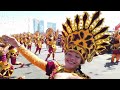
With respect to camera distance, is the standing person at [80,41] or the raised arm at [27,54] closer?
the standing person at [80,41]

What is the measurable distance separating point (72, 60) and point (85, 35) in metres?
0.20

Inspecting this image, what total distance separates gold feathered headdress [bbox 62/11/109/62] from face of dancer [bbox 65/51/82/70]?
0.10ft

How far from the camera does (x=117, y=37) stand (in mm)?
8352

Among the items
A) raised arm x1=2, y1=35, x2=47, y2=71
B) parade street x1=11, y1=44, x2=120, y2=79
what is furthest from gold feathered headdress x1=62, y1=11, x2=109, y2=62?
parade street x1=11, y1=44, x2=120, y2=79

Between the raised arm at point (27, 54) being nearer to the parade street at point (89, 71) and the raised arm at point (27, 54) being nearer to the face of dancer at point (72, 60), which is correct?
the face of dancer at point (72, 60)

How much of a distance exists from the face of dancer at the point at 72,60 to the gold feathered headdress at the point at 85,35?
0.10 ft

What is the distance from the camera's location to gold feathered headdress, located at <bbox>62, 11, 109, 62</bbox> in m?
1.74

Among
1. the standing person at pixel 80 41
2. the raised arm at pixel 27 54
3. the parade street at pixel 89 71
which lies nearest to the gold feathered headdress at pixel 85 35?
the standing person at pixel 80 41

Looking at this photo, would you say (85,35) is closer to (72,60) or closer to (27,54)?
(72,60)

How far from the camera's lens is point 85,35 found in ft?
5.88

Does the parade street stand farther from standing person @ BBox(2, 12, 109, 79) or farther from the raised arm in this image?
standing person @ BBox(2, 12, 109, 79)

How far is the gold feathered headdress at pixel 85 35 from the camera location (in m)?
1.74
